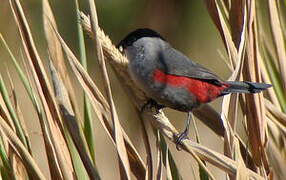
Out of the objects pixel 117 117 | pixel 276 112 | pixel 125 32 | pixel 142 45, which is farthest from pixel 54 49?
pixel 125 32

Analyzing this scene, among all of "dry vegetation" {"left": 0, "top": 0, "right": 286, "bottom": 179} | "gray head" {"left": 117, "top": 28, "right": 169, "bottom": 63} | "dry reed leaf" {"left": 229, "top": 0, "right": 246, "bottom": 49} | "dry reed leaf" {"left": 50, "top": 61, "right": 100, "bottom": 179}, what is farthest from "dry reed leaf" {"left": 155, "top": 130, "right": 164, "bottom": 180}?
"gray head" {"left": 117, "top": 28, "right": 169, "bottom": 63}

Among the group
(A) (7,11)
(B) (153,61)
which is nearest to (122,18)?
(A) (7,11)

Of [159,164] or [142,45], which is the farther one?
[142,45]

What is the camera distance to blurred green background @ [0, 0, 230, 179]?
317cm

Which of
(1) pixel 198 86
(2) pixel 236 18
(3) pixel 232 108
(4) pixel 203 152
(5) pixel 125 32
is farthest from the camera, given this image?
(5) pixel 125 32

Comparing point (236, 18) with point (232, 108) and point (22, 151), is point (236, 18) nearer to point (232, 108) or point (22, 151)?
point (232, 108)

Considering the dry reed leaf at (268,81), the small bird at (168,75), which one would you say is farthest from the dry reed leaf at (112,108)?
the small bird at (168,75)

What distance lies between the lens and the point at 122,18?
3.26 meters

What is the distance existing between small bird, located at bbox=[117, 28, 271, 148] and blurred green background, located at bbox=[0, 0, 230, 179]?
1.04 meters

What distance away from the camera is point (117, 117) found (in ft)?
4.16

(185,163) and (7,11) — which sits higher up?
(7,11)

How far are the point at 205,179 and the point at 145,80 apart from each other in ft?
1.92

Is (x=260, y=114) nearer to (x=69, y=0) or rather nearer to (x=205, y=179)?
(x=205, y=179)

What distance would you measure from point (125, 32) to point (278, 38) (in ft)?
5.93
